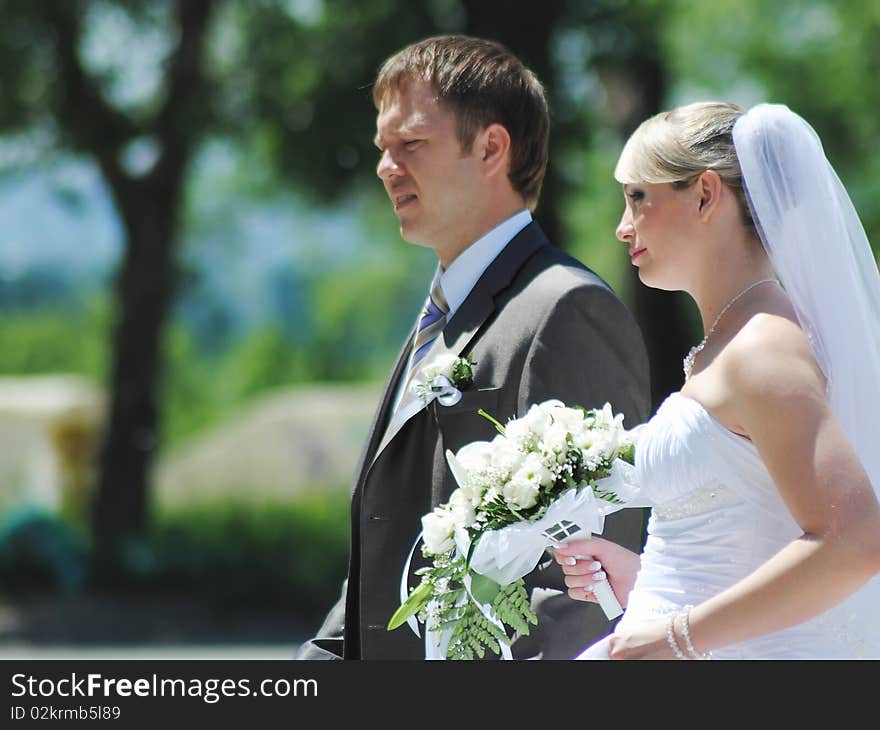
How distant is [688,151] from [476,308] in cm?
87

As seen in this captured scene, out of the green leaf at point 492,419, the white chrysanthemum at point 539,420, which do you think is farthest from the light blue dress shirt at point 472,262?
the white chrysanthemum at point 539,420

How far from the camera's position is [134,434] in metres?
13.5

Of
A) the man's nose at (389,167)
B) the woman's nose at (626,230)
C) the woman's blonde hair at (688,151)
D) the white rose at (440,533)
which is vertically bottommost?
the white rose at (440,533)

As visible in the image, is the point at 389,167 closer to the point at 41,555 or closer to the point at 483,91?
the point at 483,91

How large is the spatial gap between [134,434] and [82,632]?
A: 80.1 inches

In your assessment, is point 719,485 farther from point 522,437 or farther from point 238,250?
point 238,250

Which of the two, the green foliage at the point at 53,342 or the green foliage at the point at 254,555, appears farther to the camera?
the green foliage at the point at 53,342

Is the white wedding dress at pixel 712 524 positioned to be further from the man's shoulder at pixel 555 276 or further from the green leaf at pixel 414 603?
the man's shoulder at pixel 555 276

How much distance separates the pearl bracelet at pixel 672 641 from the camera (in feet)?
6.96

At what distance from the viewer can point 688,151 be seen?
2352 millimetres

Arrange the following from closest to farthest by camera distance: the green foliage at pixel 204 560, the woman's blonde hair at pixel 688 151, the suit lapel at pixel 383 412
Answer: the woman's blonde hair at pixel 688 151 → the suit lapel at pixel 383 412 → the green foliage at pixel 204 560

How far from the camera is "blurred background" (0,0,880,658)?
12.3 metres

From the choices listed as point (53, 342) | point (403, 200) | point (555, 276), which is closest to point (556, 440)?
point (555, 276)

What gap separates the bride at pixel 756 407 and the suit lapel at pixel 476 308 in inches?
25.6
